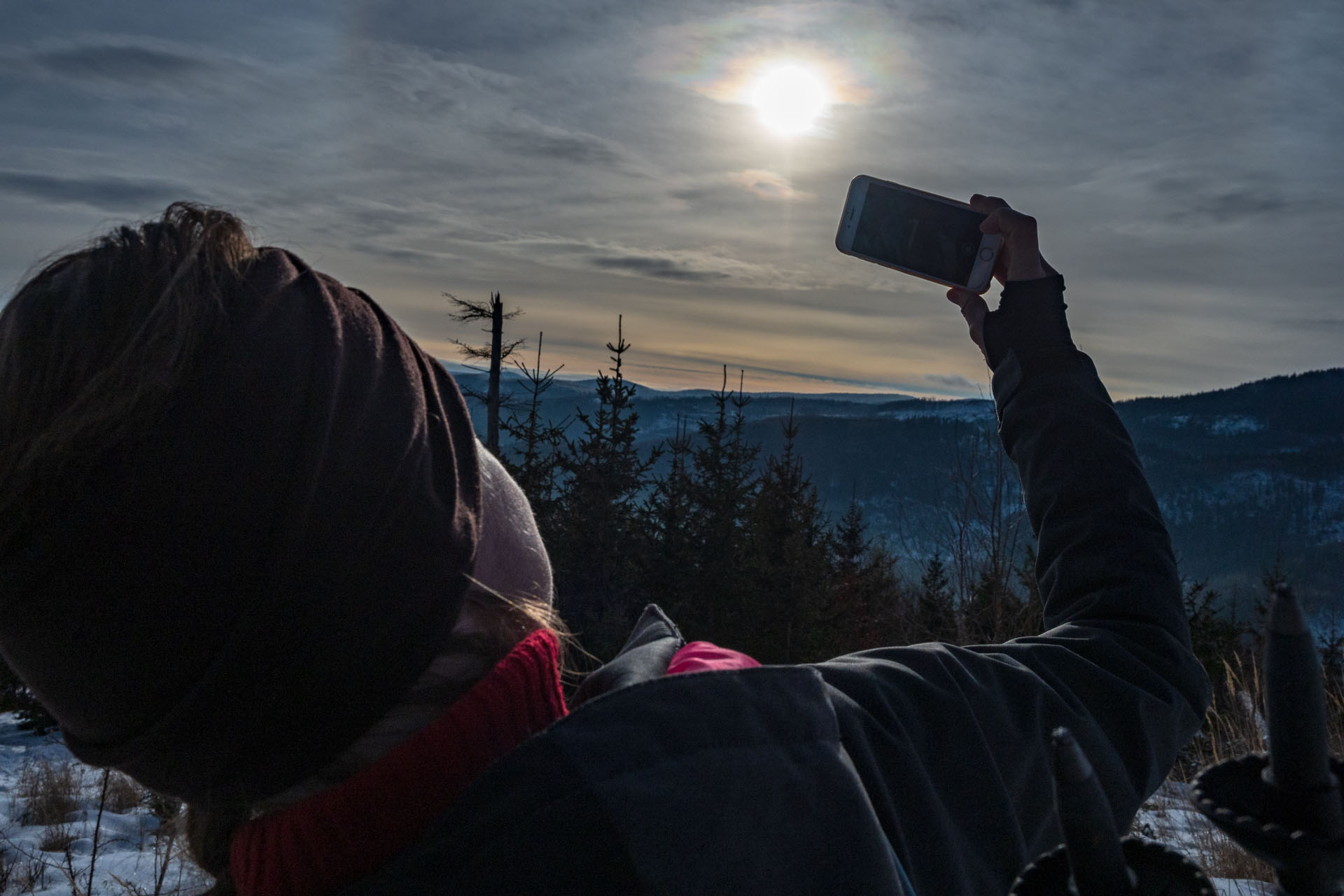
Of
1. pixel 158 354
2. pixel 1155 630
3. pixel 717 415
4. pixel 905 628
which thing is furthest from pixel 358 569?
pixel 905 628

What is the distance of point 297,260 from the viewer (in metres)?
1.06

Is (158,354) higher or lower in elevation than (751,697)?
higher

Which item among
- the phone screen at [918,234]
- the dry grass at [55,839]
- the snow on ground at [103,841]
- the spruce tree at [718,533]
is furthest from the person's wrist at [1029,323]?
the spruce tree at [718,533]

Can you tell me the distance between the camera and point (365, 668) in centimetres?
94

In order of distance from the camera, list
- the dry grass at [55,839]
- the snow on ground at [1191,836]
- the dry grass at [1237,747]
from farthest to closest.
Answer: the dry grass at [55,839], the dry grass at [1237,747], the snow on ground at [1191,836]

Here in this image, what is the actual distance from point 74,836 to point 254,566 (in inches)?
469

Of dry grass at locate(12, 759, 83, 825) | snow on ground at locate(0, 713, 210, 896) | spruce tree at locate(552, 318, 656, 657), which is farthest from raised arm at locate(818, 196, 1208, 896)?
spruce tree at locate(552, 318, 656, 657)

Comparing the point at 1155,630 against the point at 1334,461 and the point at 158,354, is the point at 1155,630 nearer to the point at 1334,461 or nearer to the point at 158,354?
the point at 158,354

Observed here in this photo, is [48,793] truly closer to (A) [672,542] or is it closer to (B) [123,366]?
(B) [123,366]

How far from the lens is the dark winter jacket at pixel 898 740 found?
0.69 m

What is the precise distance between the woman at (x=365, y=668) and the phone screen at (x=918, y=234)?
5.56 feet

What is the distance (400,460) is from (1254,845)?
812 mm

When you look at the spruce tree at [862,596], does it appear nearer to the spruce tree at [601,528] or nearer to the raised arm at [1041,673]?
the spruce tree at [601,528]

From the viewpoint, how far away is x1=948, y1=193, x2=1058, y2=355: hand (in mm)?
1807
